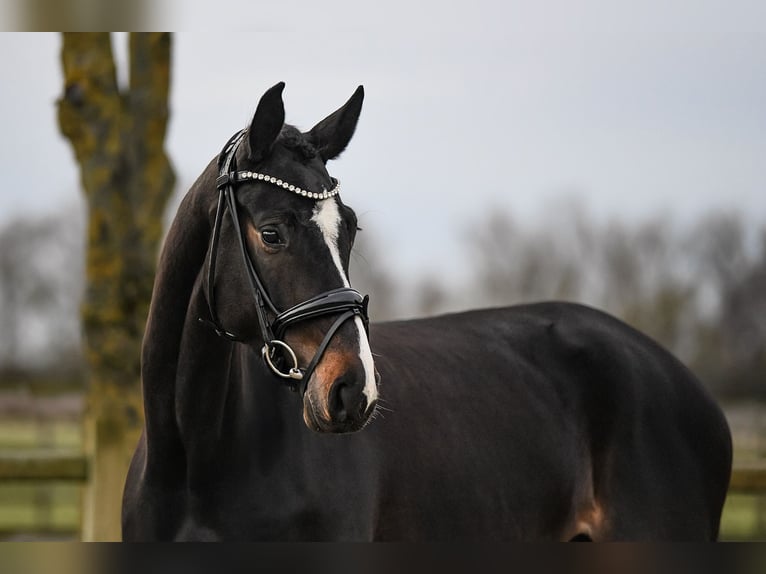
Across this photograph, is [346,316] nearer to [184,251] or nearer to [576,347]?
[184,251]

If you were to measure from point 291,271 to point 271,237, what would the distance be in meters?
0.13

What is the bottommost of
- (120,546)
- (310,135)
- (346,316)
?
(120,546)

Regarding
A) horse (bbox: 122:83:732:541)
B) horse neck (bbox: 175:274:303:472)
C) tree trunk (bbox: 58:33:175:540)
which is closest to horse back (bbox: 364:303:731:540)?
horse (bbox: 122:83:732:541)

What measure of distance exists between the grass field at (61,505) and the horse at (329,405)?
233 centimetres

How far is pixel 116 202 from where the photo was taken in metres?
5.97

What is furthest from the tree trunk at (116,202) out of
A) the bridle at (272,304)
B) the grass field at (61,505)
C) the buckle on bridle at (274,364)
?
the buckle on bridle at (274,364)

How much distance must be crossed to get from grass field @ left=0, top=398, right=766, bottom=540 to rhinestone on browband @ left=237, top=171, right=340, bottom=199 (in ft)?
12.0

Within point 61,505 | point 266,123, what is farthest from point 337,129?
point 61,505

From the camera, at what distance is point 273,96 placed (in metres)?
2.90

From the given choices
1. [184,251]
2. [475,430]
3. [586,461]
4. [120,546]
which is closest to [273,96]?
[184,251]

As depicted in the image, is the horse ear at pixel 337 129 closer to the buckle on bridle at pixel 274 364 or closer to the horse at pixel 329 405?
the horse at pixel 329 405

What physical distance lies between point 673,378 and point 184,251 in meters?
2.76

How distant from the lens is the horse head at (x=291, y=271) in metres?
2.69

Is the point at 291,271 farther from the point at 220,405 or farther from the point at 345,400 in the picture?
→ the point at 220,405
